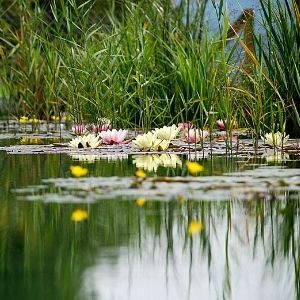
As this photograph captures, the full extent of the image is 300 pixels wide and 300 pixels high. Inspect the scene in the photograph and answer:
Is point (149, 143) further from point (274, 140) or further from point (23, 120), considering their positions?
point (23, 120)

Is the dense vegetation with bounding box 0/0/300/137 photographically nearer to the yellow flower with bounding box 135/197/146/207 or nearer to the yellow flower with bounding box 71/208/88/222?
the yellow flower with bounding box 135/197/146/207

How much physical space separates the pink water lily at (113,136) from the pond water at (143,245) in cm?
156

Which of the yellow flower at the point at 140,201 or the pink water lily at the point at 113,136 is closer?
the yellow flower at the point at 140,201

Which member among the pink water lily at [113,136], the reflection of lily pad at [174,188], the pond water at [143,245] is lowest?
the pond water at [143,245]

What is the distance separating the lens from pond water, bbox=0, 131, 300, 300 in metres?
1.68

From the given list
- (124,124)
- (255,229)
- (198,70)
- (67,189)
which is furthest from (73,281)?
(124,124)

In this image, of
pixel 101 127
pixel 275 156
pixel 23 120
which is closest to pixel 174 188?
pixel 275 156

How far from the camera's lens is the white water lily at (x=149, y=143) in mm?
4441

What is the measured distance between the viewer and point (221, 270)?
1.86 meters

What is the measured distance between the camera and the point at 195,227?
2.35 m

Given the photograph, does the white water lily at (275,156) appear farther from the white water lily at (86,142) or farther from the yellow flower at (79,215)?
the yellow flower at (79,215)

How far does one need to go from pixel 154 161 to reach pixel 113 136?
91 centimetres

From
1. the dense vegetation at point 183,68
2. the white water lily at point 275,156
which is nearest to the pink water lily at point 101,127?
the dense vegetation at point 183,68

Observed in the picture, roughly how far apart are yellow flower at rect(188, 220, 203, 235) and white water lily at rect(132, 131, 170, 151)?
2.03 metres
